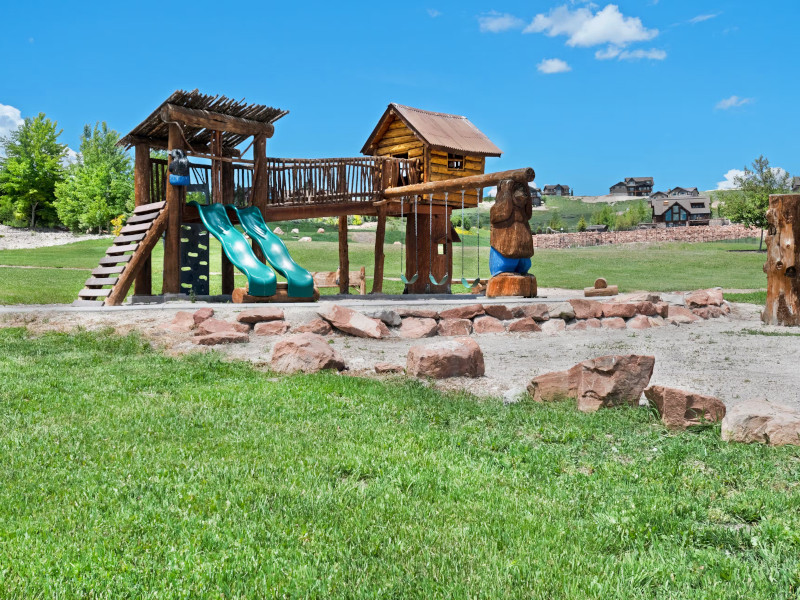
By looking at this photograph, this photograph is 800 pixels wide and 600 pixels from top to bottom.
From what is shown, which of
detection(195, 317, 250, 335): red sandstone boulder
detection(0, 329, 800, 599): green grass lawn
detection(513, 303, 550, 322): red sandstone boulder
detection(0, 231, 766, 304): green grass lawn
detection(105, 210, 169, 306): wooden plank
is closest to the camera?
detection(0, 329, 800, 599): green grass lawn

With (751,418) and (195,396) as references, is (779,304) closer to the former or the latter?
(751,418)

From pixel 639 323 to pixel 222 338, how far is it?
303 inches

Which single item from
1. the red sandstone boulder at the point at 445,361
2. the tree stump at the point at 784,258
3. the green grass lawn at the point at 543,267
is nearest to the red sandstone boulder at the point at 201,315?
the red sandstone boulder at the point at 445,361

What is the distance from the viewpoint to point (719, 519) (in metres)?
3.61

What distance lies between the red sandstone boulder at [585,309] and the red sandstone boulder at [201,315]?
21.7 ft

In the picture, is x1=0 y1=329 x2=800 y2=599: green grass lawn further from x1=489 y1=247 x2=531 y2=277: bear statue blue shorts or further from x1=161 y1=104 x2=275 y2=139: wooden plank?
x1=161 y1=104 x2=275 y2=139: wooden plank

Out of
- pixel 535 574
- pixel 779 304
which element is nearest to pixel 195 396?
pixel 535 574

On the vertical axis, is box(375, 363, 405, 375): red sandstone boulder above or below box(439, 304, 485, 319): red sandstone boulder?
below

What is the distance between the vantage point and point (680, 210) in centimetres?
10181

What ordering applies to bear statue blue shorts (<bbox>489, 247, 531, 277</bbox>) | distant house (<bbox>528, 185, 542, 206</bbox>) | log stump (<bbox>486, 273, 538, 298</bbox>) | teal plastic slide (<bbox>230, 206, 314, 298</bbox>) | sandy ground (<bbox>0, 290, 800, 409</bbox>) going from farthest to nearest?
distant house (<bbox>528, 185, 542, 206</bbox>)
bear statue blue shorts (<bbox>489, 247, 531, 277</bbox>)
log stump (<bbox>486, 273, 538, 298</bbox>)
teal plastic slide (<bbox>230, 206, 314, 298</bbox>)
sandy ground (<bbox>0, 290, 800, 409</bbox>)

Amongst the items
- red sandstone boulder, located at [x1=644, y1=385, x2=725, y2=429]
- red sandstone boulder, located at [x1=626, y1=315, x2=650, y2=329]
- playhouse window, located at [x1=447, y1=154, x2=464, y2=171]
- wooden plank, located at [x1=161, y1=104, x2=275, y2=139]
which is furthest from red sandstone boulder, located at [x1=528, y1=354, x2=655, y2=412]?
playhouse window, located at [x1=447, y1=154, x2=464, y2=171]

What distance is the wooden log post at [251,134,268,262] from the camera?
623 inches

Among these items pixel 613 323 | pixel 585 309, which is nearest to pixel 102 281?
pixel 585 309

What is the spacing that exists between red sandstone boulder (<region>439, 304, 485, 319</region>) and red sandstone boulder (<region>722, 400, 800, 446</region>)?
7.03 metres
